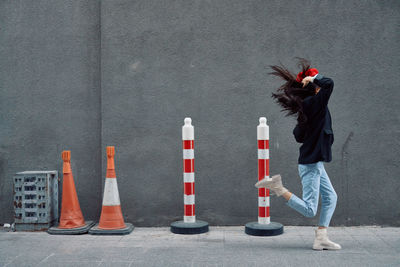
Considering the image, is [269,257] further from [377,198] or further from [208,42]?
[208,42]

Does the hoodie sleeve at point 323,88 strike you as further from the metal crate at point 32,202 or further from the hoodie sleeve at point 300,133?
the metal crate at point 32,202

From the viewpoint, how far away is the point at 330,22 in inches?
241

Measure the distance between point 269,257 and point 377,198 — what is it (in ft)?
7.71

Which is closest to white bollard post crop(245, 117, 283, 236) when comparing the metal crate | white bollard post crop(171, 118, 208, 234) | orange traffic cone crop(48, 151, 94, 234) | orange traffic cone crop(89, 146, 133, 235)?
white bollard post crop(171, 118, 208, 234)

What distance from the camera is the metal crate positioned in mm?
5980

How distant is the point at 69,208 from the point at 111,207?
59cm

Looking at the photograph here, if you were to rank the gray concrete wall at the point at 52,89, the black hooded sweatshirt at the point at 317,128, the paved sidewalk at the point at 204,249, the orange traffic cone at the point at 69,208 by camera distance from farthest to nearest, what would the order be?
the gray concrete wall at the point at 52,89
the orange traffic cone at the point at 69,208
the black hooded sweatshirt at the point at 317,128
the paved sidewalk at the point at 204,249

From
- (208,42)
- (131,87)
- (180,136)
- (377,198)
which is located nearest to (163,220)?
(180,136)

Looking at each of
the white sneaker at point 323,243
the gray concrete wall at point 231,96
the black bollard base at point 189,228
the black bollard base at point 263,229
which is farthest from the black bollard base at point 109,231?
the white sneaker at point 323,243

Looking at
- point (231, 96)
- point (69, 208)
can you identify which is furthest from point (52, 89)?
point (231, 96)

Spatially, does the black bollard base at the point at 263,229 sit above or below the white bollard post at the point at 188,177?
below

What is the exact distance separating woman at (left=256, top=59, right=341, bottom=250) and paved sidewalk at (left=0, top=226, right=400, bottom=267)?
1.39 ft

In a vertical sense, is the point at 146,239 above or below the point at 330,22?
below

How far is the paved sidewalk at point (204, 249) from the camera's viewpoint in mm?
4406
